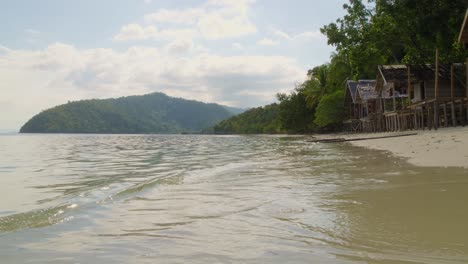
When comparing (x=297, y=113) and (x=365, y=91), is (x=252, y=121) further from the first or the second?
(x=365, y=91)

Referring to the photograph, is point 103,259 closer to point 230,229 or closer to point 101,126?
point 230,229

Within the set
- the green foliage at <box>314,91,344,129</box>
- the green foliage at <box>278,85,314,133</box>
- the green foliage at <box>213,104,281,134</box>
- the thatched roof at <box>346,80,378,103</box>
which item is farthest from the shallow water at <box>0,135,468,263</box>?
the green foliage at <box>213,104,281,134</box>

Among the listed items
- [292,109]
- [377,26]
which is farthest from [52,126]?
[377,26]

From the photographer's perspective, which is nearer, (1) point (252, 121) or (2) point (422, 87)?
(2) point (422, 87)

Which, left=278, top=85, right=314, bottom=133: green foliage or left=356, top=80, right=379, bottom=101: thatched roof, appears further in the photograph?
left=278, top=85, right=314, bottom=133: green foliage

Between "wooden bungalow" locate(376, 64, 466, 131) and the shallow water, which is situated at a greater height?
"wooden bungalow" locate(376, 64, 466, 131)

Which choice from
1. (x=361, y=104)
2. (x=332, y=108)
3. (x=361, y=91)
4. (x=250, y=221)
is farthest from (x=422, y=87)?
(x=250, y=221)

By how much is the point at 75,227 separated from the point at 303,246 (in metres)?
2.78

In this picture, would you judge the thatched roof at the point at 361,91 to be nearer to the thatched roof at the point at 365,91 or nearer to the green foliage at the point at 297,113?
the thatched roof at the point at 365,91

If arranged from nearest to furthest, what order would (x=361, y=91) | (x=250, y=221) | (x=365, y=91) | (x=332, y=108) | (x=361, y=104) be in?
(x=250, y=221) → (x=361, y=91) → (x=365, y=91) → (x=361, y=104) → (x=332, y=108)

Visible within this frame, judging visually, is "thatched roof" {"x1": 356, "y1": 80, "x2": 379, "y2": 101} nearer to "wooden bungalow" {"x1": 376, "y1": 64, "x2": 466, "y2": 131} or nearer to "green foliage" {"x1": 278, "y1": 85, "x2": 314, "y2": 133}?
"wooden bungalow" {"x1": 376, "y1": 64, "x2": 466, "y2": 131}

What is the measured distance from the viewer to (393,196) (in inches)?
231

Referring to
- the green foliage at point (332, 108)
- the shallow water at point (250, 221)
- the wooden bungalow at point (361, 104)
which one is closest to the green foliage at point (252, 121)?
the green foliage at point (332, 108)

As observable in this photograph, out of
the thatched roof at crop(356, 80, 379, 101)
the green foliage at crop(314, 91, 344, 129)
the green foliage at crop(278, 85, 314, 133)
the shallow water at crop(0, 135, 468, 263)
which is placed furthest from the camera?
the green foliage at crop(278, 85, 314, 133)
